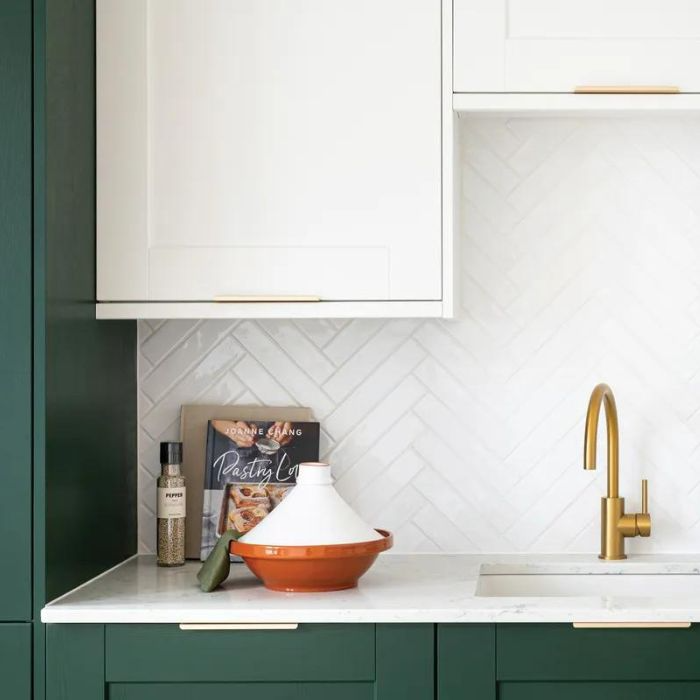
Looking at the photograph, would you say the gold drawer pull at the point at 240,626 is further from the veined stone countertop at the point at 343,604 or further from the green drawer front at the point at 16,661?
the green drawer front at the point at 16,661

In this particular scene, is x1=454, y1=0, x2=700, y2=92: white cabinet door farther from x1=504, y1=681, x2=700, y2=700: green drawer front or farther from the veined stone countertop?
x1=504, y1=681, x2=700, y2=700: green drawer front

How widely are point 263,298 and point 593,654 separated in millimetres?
928

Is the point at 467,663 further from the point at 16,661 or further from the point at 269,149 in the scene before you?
the point at 269,149

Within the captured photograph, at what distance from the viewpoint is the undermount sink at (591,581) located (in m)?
2.36

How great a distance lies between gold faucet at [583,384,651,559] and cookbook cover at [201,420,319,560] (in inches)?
25.5

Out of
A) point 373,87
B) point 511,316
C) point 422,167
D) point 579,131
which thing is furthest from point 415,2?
point 511,316

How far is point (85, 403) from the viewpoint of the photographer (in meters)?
2.11

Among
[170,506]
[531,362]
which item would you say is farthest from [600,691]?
[170,506]

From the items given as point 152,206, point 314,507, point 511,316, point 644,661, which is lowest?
point 644,661

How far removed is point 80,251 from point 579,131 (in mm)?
1186

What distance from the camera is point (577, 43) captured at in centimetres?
218

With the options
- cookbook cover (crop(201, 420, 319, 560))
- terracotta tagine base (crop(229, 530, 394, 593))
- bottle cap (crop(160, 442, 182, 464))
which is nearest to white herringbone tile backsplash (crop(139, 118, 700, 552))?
cookbook cover (crop(201, 420, 319, 560))

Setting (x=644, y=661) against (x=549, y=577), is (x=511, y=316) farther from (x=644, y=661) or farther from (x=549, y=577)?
(x=644, y=661)

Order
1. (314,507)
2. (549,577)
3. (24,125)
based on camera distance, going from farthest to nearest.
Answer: (549,577), (314,507), (24,125)
